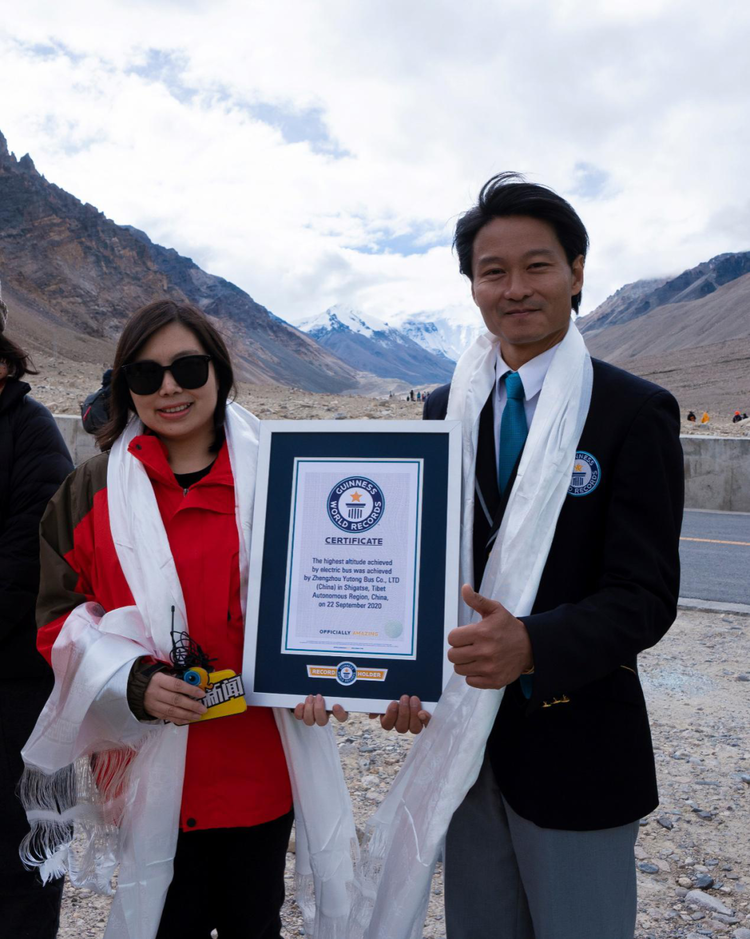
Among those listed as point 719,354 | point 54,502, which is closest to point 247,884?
point 54,502

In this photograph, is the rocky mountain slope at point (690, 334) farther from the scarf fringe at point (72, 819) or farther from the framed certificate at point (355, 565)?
the scarf fringe at point (72, 819)

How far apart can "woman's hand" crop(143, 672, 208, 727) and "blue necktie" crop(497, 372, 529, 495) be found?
2.97 feet

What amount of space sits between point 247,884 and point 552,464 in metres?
1.43

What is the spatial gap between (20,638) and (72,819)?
1.88 feet

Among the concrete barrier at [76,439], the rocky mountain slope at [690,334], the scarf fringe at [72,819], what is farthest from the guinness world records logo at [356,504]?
the rocky mountain slope at [690,334]

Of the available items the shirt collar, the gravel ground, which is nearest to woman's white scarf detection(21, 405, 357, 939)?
the shirt collar

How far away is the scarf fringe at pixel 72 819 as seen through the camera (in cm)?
245

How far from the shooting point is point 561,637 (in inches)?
72.3

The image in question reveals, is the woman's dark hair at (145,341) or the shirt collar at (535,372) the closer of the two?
the shirt collar at (535,372)

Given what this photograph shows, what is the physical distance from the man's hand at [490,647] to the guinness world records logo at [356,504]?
0.46 meters

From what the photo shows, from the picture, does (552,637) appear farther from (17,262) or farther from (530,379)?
(17,262)

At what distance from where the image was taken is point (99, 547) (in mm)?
2314

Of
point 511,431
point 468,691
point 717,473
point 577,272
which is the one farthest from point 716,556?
point 468,691

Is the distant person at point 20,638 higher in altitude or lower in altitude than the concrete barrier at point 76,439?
lower
